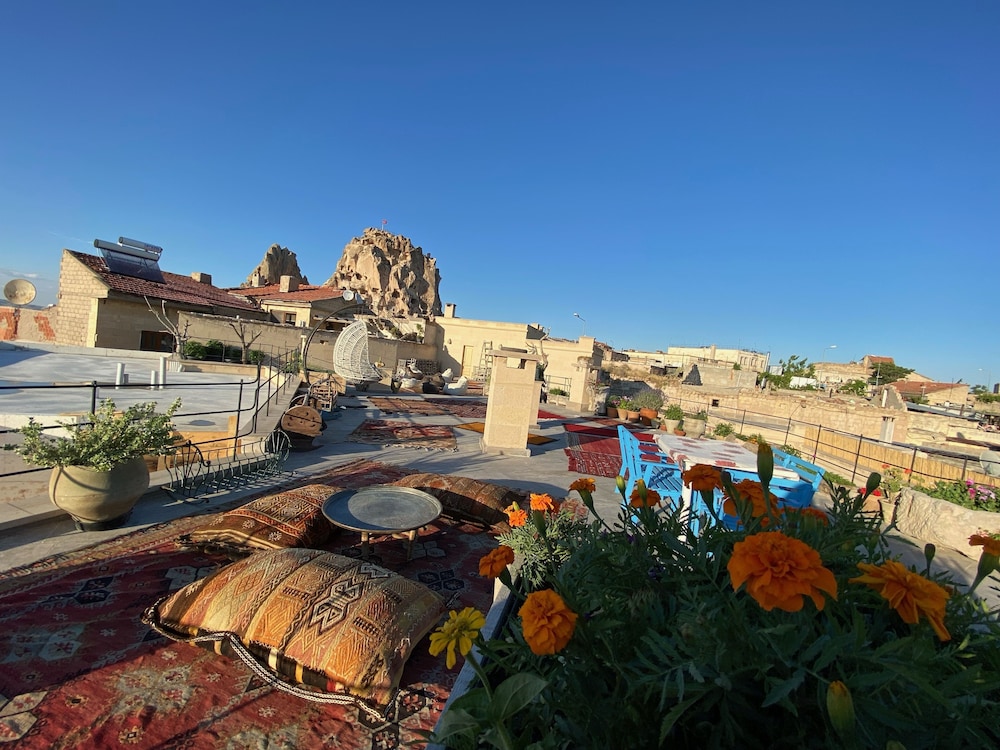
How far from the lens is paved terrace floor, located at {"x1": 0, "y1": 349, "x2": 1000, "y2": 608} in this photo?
4.27 meters

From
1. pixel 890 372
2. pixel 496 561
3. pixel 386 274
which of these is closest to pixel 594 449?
pixel 496 561

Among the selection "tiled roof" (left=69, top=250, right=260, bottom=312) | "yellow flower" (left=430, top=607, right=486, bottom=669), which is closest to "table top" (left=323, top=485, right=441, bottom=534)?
"yellow flower" (left=430, top=607, right=486, bottom=669)

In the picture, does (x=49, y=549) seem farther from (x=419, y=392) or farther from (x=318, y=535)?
(x=419, y=392)

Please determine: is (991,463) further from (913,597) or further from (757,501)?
(913,597)

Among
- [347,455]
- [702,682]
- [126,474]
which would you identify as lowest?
[347,455]

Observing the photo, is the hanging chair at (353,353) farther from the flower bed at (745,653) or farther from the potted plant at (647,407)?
the flower bed at (745,653)

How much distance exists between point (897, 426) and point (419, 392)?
73.7 ft

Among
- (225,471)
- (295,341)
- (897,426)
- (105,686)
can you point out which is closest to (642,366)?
(897,426)

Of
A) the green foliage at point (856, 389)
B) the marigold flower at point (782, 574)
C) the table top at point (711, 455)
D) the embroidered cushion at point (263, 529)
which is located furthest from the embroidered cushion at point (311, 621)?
the green foliage at point (856, 389)

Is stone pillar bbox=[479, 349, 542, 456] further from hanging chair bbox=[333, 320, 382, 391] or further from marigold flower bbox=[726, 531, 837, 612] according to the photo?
marigold flower bbox=[726, 531, 837, 612]

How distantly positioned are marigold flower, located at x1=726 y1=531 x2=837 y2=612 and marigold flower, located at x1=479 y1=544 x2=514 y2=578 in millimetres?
737

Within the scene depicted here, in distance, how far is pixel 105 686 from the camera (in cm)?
263

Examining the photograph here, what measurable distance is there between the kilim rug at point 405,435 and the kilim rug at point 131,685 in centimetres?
617

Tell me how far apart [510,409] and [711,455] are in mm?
5928
